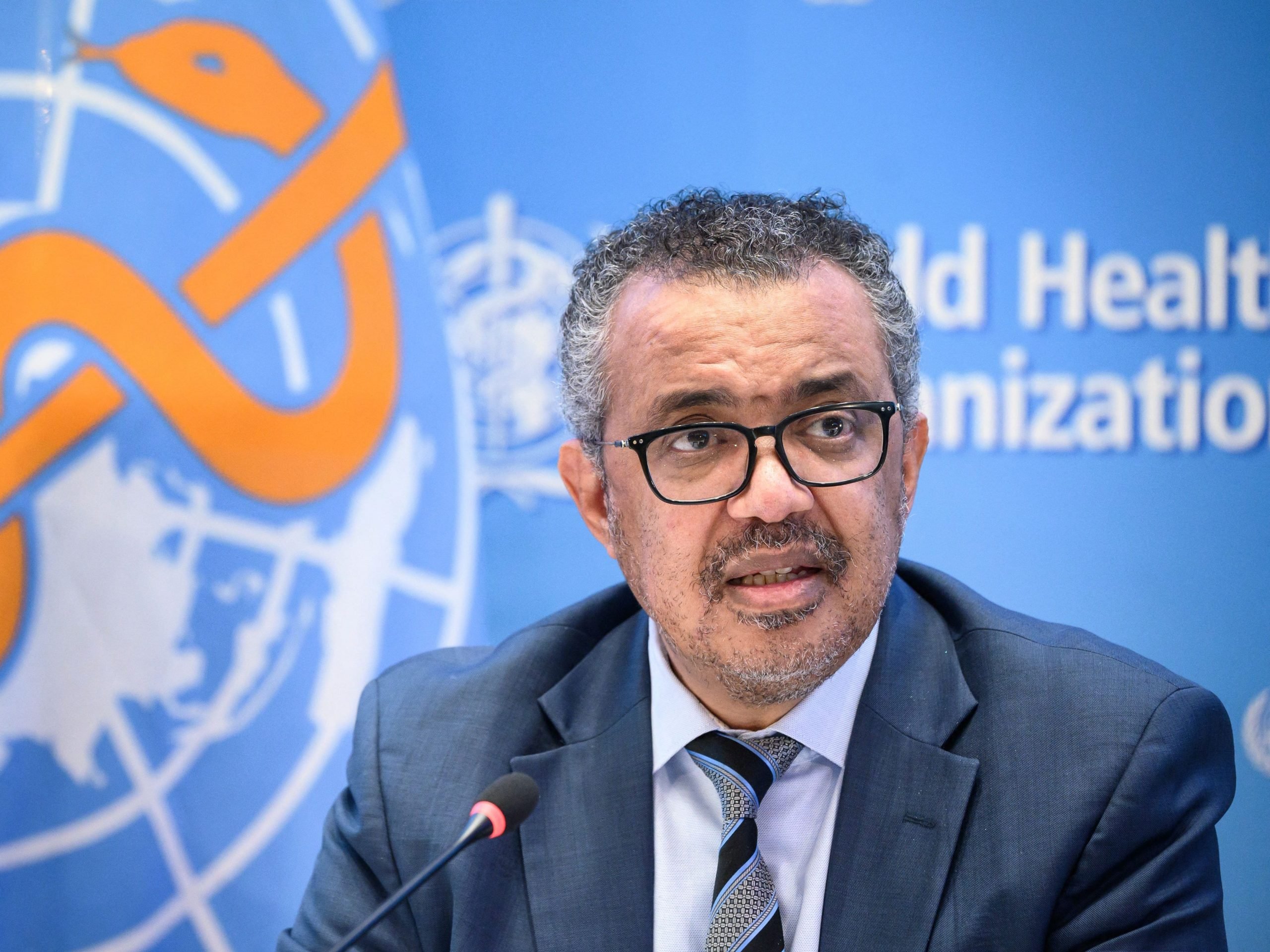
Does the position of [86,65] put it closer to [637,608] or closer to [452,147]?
[452,147]

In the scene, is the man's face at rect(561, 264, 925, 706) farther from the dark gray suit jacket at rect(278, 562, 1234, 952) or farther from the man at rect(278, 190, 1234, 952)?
the dark gray suit jacket at rect(278, 562, 1234, 952)

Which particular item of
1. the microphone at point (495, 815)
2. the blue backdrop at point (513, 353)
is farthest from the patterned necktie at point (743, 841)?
the blue backdrop at point (513, 353)

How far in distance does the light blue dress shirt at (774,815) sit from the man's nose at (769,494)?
359 mm

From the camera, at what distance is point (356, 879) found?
6.01 ft

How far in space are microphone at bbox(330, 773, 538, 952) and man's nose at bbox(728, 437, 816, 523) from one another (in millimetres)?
488

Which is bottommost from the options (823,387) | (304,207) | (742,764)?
(742,764)

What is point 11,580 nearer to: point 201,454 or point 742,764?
point 201,454

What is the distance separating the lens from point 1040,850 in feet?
5.11

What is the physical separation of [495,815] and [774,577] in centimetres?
54

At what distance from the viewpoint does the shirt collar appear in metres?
1.76

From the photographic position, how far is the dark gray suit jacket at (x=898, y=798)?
1.55 meters

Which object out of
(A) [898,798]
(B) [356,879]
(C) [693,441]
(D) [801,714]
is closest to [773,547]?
(C) [693,441]

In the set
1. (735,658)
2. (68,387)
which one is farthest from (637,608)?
(68,387)

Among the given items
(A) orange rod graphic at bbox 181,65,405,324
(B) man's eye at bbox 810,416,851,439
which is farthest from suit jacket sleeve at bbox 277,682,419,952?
(A) orange rod graphic at bbox 181,65,405,324
